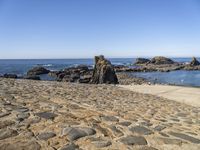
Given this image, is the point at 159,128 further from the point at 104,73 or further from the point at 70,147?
the point at 104,73

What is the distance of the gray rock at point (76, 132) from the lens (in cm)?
437

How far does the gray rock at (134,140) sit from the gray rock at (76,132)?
58cm

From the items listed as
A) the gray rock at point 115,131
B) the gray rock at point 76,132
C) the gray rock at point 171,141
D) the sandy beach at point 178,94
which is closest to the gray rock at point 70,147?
the gray rock at point 76,132

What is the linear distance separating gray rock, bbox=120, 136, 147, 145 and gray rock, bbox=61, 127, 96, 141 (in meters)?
0.58

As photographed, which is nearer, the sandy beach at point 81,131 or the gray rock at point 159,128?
the sandy beach at point 81,131

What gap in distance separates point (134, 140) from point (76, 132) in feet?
3.35

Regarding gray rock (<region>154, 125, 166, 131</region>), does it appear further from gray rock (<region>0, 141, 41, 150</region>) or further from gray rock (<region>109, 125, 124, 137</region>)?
gray rock (<region>0, 141, 41, 150</region>)

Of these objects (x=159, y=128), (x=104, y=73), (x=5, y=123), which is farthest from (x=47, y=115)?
(x=104, y=73)

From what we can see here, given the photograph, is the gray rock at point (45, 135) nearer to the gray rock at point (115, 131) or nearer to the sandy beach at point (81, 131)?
the sandy beach at point (81, 131)

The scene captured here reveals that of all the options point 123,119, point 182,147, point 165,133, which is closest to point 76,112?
point 123,119

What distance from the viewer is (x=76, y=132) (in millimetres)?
4570

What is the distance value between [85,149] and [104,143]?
41cm

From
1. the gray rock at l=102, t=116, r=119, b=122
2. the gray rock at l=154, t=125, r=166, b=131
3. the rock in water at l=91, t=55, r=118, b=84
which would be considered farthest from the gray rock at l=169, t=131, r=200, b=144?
the rock in water at l=91, t=55, r=118, b=84

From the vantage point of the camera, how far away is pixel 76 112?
624 cm
